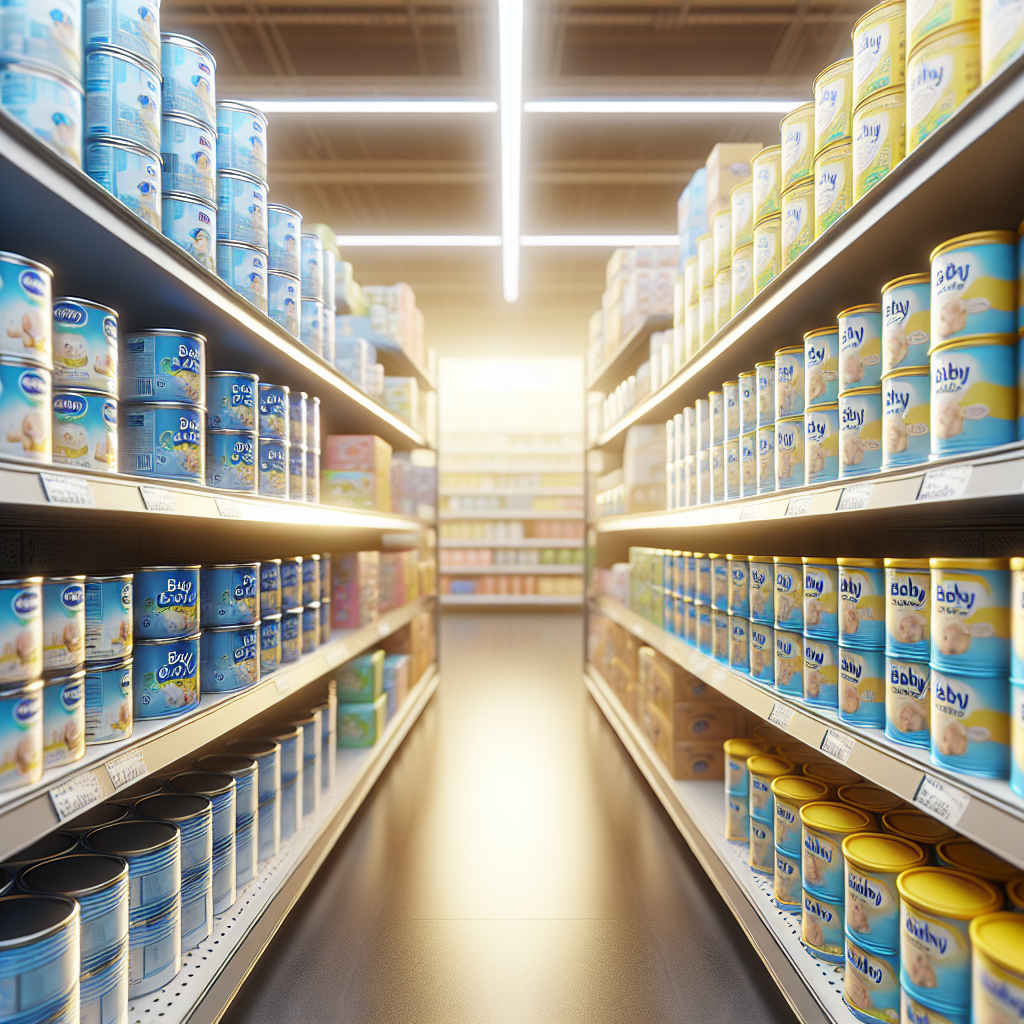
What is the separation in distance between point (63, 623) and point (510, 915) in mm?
1459

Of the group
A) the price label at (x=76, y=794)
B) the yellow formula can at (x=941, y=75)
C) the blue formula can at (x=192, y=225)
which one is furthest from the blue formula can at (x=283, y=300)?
the yellow formula can at (x=941, y=75)

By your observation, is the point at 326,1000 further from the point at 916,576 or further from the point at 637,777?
the point at 637,777

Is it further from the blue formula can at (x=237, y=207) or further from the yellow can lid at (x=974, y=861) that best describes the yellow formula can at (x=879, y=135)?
the blue formula can at (x=237, y=207)

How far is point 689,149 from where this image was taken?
5.34 m

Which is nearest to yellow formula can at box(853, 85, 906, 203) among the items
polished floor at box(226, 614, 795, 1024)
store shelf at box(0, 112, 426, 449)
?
store shelf at box(0, 112, 426, 449)

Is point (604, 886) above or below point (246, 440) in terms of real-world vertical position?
below

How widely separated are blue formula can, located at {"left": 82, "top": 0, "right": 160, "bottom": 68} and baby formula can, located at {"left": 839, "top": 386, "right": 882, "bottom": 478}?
144cm

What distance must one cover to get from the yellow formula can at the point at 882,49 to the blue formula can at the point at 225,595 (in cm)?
164

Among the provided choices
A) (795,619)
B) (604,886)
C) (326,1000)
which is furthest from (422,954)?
(795,619)

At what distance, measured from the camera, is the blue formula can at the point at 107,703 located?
117cm

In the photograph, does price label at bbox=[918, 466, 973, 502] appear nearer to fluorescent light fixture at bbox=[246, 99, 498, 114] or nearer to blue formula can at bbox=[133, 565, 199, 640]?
blue formula can at bbox=[133, 565, 199, 640]

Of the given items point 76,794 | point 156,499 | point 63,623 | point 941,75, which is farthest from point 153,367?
point 941,75

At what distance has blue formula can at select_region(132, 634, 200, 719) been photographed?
4.46 feet

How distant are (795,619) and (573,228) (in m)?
5.88
